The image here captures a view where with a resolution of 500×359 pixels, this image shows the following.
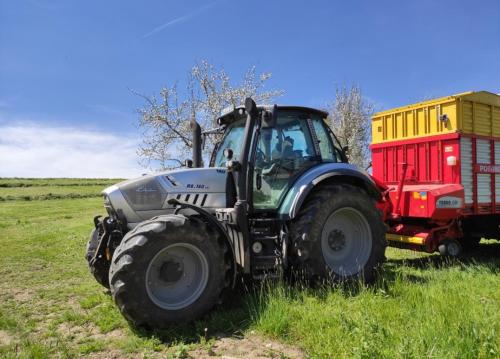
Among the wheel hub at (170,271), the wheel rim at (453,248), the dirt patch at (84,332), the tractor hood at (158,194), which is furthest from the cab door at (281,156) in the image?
the wheel rim at (453,248)

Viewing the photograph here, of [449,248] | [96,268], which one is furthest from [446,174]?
[96,268]

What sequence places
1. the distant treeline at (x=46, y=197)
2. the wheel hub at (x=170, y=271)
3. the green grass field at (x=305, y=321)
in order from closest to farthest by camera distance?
the green grass field at (x=305, y=321), the wheel hub at (x=170, y=271), the distant treeline at (x=46, y=197)

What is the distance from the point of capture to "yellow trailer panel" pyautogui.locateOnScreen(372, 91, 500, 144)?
307 inches

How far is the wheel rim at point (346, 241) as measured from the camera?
5.82m

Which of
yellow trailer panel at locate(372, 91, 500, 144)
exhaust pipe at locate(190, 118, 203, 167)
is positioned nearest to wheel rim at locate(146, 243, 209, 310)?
exhaust pipe at locate(190, 118, 203, 167)

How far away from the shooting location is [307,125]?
238 inches

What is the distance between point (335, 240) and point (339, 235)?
9 centimetres

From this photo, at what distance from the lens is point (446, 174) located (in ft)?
26.0

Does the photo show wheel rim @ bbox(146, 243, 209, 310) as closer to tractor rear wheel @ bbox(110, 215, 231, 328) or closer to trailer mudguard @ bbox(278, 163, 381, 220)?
tractor rear wheel @ bbox(110, 215, 231, 328)

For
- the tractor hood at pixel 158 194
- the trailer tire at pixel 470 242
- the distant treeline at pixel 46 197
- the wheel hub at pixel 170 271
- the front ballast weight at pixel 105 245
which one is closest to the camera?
the wheel hub at pixel 170 271

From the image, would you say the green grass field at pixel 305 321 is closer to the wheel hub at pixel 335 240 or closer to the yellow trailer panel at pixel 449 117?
the wheel hub at pixel 335 240

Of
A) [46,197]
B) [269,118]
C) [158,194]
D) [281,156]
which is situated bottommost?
[46,197]

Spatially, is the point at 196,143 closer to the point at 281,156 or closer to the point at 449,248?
the point at 281,156

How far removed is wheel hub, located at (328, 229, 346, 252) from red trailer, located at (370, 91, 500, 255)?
85.5 inches
